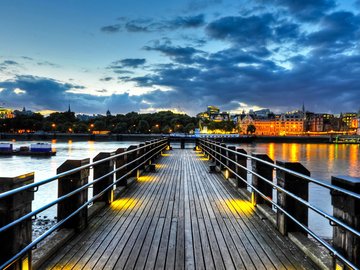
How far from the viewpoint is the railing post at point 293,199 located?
15.0 feet

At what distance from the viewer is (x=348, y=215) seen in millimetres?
3154

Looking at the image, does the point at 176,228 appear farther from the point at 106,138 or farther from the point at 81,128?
the point at 81,128

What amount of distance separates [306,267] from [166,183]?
692 cm

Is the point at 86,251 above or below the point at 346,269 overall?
below

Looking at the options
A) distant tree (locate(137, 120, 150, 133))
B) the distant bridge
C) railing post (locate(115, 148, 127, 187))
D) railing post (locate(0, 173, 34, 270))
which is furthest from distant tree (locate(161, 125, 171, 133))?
railing post (locate(0, 173, 34, 270))

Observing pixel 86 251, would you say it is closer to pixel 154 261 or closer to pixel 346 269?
pixel 154 261

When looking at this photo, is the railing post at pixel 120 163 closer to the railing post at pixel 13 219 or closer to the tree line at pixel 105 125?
the railing post at pixel 13 219

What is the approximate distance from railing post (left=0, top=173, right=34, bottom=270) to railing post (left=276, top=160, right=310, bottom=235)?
344cm

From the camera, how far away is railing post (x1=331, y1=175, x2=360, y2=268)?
10.0ft

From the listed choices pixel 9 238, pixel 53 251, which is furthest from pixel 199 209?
pixel 9 238

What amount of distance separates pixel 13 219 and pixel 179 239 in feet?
8.27

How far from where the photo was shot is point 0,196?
106 inches

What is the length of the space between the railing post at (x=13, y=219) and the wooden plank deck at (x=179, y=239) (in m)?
0.67

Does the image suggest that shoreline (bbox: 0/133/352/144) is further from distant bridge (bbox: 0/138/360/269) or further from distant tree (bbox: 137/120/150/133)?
distant bridge (bbox: 0/138/360/269)
